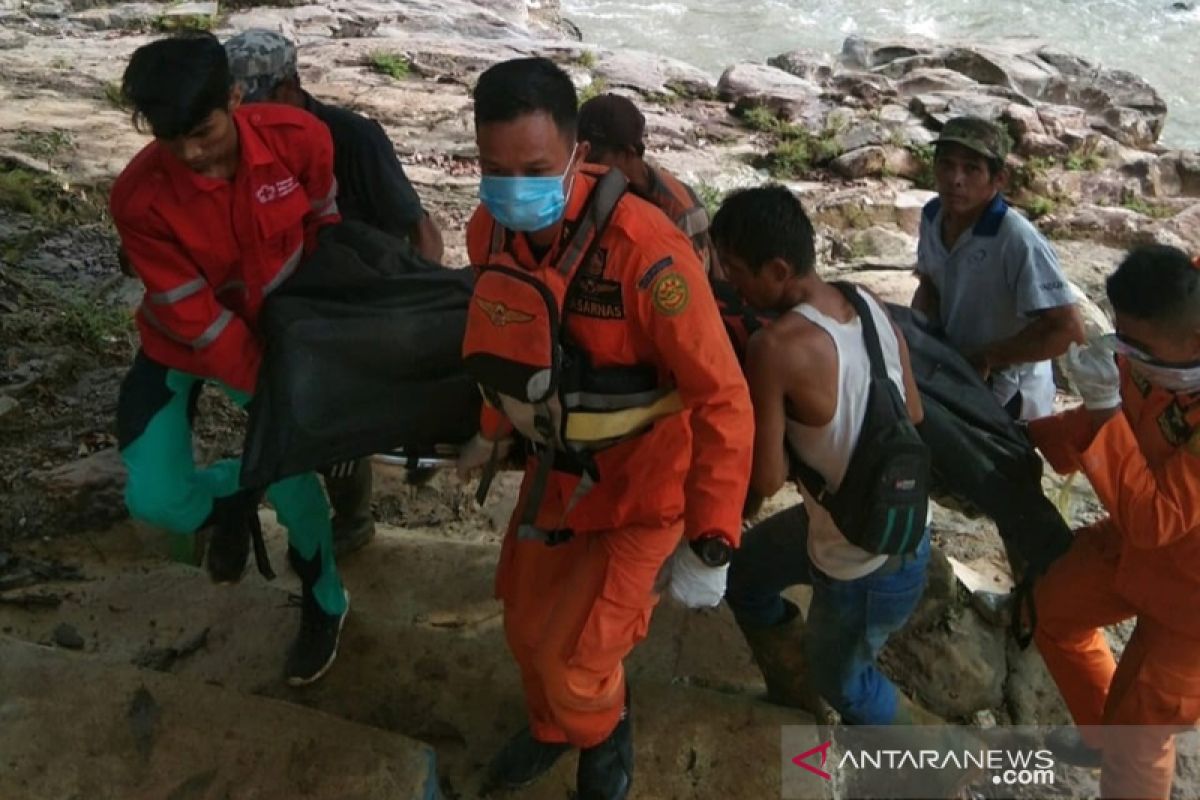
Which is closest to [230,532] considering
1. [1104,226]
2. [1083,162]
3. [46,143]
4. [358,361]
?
[358,361]

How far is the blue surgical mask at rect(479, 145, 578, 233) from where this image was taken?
2375 mm

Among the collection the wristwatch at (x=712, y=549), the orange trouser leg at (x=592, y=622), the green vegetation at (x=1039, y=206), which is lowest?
the green vegetation at (x=1039, y=206)

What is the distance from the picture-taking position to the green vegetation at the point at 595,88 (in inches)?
390

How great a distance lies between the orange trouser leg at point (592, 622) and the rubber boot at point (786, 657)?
68 centimetres

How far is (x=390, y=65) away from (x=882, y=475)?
351 inches

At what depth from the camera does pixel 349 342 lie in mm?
2895

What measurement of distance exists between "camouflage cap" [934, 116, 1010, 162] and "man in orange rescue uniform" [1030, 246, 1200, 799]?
86 cm

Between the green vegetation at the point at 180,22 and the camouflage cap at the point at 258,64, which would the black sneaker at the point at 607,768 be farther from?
the green vegetation at the point at 180,22

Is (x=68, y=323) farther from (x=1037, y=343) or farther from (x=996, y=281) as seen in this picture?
(x=1037, y=343)

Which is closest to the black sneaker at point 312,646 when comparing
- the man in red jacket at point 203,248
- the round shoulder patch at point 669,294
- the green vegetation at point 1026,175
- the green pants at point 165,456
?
the man in red jacket at point 203,248

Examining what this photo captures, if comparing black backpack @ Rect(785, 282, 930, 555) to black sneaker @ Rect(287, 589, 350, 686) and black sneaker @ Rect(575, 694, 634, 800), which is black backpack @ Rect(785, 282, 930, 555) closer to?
black sneaker @ Rect(575, 694, 634, 800)

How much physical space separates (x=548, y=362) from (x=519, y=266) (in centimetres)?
27

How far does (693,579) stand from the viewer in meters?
2.56

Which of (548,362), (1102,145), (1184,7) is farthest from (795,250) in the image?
(1184,7)
